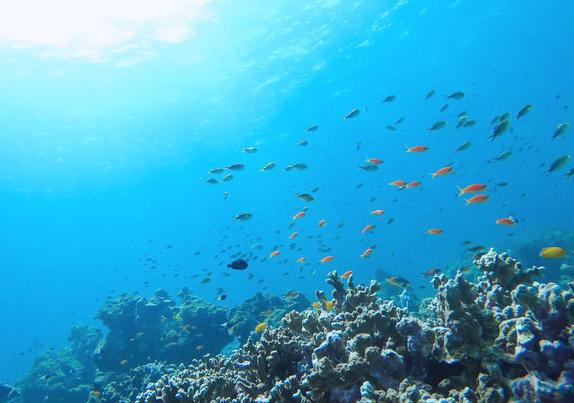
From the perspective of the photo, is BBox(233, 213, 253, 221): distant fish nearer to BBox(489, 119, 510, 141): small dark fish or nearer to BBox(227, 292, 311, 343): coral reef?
BBox(227, 292, 311, 343): coral reef

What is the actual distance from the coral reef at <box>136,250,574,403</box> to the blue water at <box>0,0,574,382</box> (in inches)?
634

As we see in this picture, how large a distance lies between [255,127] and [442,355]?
61.1 meters

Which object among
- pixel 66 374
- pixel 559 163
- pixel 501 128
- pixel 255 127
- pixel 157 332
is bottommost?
pixel 559 163

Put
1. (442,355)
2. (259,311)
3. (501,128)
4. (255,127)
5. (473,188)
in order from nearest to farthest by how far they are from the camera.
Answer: (442,355) < (473,188) < (501,128) < (259,311) < (255,127)

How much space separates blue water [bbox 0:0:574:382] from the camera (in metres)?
36.9

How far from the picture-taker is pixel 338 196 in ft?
446

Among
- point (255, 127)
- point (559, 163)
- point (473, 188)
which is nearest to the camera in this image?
point (473, 188)

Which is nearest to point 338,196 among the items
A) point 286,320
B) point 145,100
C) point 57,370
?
point 145,100

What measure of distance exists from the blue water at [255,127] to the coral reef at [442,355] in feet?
52.8

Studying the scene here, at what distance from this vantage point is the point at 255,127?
62688 millimetres

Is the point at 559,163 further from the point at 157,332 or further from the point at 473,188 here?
the point at 157,332

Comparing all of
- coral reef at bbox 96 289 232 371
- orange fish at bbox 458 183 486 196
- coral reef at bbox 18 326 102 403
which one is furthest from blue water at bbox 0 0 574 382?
orange fish at bbox 458 183 486 196

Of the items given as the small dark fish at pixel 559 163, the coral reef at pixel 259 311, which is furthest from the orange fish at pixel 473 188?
the coral reef at pixel 259 311

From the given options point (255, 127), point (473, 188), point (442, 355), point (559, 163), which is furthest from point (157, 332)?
point (255, 127)
